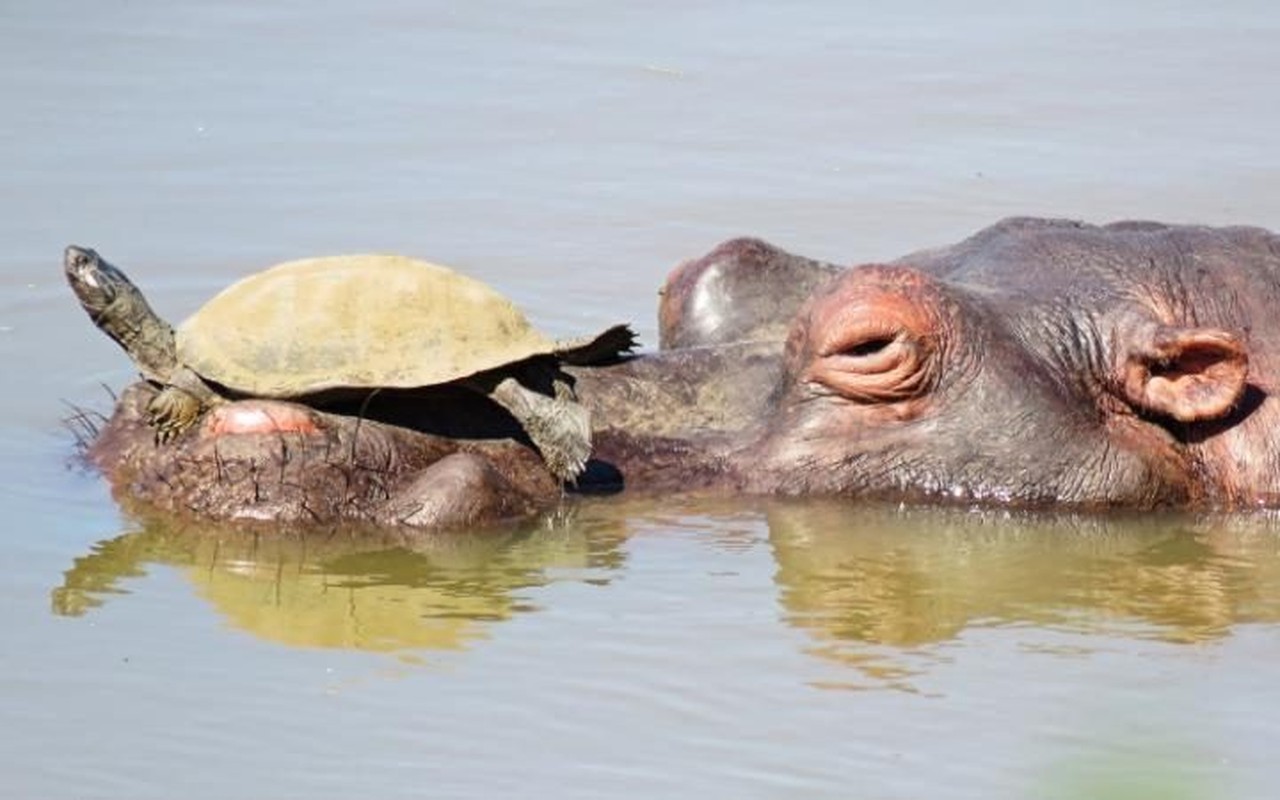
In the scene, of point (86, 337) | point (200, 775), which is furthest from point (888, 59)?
point (200, 775)

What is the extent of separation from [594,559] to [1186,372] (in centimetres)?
190

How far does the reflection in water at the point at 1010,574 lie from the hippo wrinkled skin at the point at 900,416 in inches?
3.3

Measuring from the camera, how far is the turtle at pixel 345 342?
8.32 m

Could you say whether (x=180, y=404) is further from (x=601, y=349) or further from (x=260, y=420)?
(x=601, y=349)

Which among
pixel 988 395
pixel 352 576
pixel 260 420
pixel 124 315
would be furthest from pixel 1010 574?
pixel 124 315

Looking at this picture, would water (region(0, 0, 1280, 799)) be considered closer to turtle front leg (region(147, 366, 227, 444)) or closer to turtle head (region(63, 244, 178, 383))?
turtle front leg (region(147, 366, 227, 444))

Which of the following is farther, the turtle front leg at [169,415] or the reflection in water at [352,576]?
the turtle front leg at [169,415]

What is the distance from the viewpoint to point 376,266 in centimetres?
870

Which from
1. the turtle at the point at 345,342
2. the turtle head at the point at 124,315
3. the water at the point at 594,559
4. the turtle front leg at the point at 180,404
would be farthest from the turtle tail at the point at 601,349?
the turtle head at the point at 124,315

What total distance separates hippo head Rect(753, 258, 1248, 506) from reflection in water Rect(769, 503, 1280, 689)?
0.30ft

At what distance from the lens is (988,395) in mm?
8719

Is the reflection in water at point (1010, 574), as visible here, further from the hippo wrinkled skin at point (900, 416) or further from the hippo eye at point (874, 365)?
the hippo eye at point (874, 365)

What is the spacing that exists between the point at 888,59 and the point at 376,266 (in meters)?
8.43

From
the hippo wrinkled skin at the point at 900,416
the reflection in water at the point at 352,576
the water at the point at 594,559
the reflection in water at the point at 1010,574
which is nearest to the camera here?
the water at the point at 594,559
